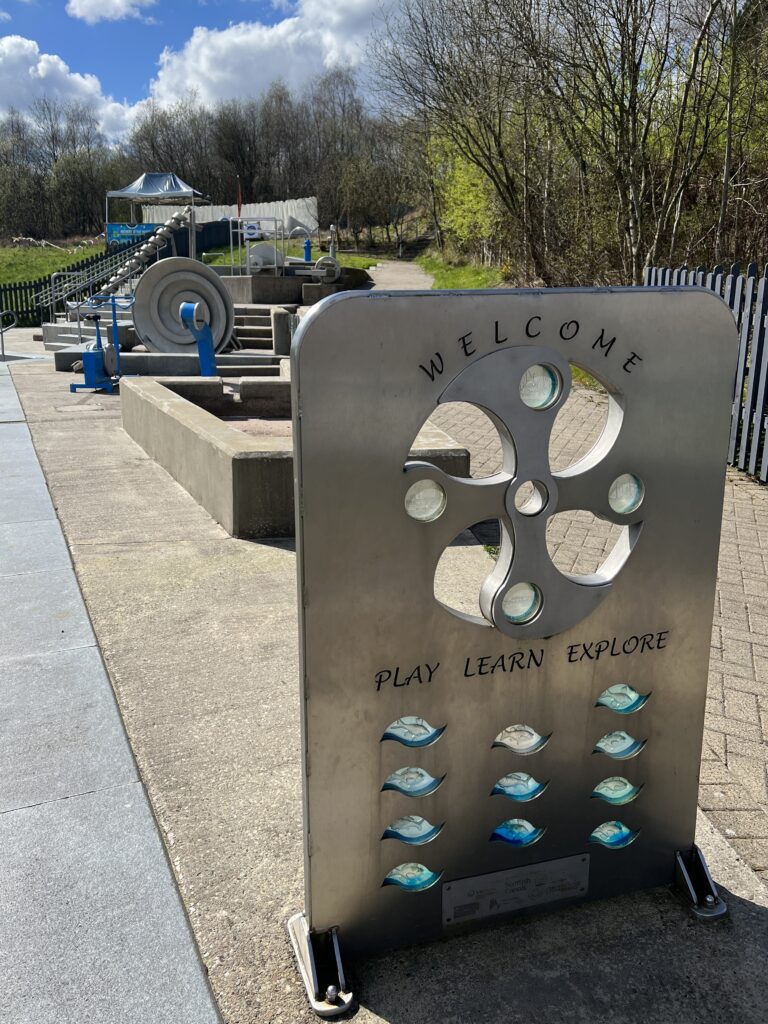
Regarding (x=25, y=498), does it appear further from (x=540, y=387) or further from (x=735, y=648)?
(x=540, y=387)

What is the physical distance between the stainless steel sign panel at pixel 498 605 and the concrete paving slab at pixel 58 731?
4.10 ft

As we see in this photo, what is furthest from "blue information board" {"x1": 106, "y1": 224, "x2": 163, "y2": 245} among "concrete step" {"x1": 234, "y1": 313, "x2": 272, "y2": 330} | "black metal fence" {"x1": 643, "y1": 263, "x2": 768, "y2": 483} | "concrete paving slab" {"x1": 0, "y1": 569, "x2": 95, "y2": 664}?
"concrete paving slab" {"x1": 0, "y1": 569, "x2": 95, "y2": 664}

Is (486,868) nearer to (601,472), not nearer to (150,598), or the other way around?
(601,472)

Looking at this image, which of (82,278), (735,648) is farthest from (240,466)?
(82,278)

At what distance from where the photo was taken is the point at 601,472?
220 centimetres

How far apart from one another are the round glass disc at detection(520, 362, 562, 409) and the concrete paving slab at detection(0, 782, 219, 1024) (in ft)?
5.42

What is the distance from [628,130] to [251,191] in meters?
70.0

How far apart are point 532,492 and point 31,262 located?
46.3 meters

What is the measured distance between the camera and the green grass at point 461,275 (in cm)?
2575

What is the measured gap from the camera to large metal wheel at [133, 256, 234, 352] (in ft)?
48.6

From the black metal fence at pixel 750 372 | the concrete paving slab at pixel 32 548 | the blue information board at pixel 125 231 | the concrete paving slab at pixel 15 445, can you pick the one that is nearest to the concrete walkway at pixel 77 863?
the concrete paving slab at pixel 32 548

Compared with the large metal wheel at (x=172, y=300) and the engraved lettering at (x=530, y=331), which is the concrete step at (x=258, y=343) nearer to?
the large metal wheel at (x=172, y=300)

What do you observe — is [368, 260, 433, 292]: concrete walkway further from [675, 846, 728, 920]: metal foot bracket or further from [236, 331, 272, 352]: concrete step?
[675, 846, 728, 920]: metal foot bracket

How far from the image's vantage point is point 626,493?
7.41 feet
